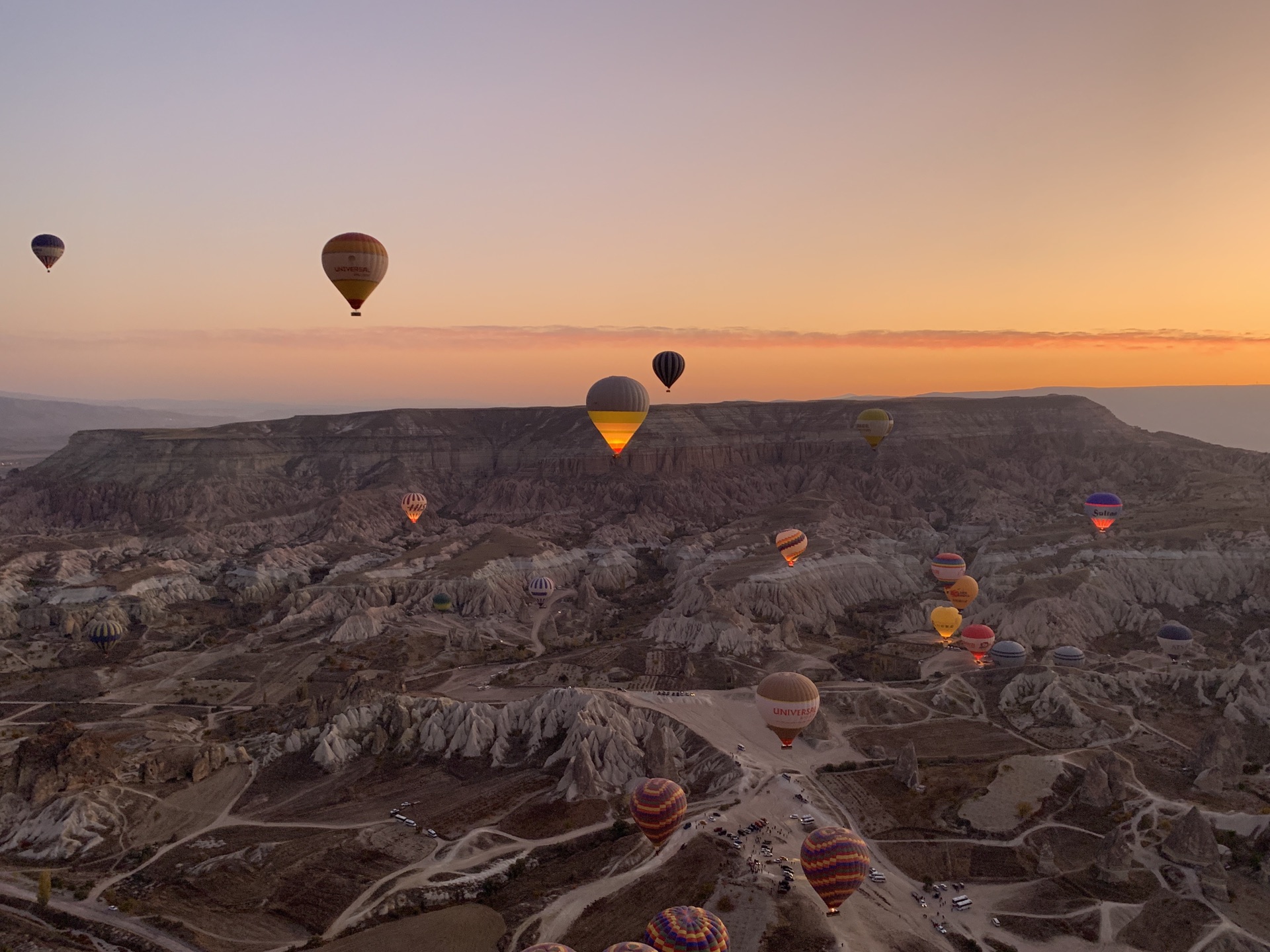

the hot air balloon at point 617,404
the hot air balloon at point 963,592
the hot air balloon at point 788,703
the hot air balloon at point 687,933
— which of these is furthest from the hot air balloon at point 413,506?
the hot air balloon at point 687,933

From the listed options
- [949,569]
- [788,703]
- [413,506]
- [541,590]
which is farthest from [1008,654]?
[413,506]

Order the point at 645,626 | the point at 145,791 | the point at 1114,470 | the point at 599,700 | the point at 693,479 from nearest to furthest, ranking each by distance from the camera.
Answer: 1. the point at 145,791
2. the point at 599,700
3. the point at 645,626
4. the point at 1114,470
5. the point at 693,479

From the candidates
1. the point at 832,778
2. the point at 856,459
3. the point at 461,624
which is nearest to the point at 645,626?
the point at 461,624

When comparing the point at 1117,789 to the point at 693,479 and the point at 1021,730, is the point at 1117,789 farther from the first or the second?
the point at 693,479

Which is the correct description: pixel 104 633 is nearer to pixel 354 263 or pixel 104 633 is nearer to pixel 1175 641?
pixel 354 263

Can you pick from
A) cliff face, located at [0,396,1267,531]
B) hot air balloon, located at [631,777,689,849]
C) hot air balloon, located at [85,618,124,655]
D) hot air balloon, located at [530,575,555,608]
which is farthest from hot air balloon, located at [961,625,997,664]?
hot air balloon, located at [85,618,124,655]
